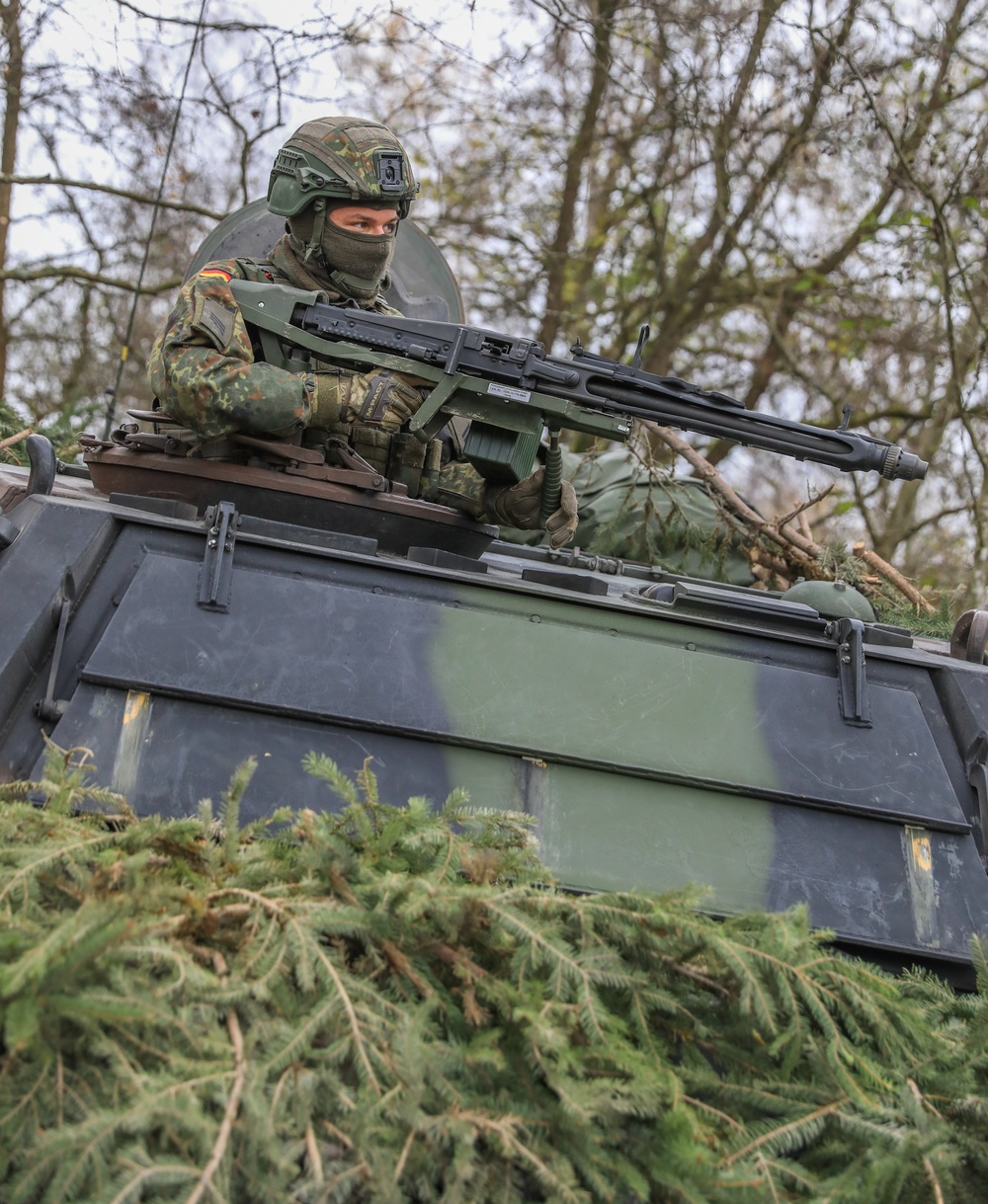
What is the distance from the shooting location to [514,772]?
343 centimetres

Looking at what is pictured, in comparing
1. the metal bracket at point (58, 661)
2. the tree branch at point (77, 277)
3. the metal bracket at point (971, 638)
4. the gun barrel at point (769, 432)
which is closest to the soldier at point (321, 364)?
the gun barrel at point (769, 432)

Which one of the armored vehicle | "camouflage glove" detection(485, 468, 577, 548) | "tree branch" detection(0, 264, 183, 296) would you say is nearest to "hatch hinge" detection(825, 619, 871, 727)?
the armored vehicle

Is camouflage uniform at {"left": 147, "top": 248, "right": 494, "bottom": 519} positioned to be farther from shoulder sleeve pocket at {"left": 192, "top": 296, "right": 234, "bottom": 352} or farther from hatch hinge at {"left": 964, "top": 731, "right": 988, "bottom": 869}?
hatch hinge at {"left": 964, "top": 731, "right": 988, "bottom": 869}

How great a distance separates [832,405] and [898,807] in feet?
32.4

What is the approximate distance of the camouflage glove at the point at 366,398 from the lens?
161 inches

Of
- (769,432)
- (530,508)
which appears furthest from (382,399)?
(769,432)

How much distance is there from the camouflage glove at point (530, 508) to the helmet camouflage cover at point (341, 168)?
97 centimetres

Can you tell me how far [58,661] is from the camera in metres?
3.32

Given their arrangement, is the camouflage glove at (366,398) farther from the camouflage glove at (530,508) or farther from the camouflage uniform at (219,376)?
the camouflage glove at (530,508)

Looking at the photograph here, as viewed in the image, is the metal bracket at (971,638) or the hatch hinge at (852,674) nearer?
the hatch hinge at (852,674)

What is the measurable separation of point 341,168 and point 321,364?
0.66 meters

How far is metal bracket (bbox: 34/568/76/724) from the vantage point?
3.25 metres

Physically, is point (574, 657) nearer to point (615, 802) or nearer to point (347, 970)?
point (615, 802)

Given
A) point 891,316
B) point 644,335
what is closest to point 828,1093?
point 644,335
